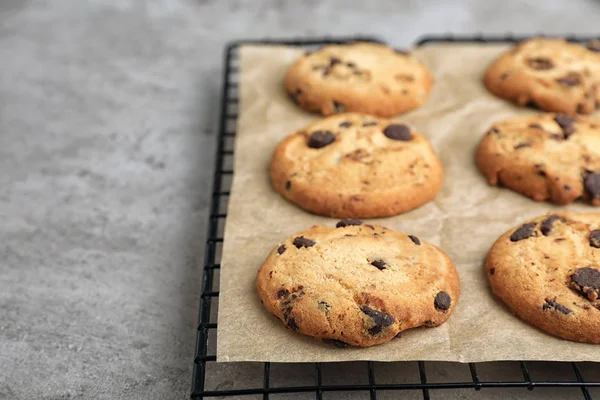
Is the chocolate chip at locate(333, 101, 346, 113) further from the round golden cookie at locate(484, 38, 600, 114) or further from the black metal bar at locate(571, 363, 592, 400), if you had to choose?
the black metal bar at locate(571, 363, 592, 400)

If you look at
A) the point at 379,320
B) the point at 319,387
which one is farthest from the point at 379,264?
the point at 319,387

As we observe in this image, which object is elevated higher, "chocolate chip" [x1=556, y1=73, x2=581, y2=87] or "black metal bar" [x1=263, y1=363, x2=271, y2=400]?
"chocolate chip" [x1=556, y1=73, x2=581, y2=87]

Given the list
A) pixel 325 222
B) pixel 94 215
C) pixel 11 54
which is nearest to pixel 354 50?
pixel 325 222

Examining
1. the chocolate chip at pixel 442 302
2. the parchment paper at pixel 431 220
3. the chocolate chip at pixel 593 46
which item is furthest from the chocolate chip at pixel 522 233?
the chocolate chip at pixel 593 46

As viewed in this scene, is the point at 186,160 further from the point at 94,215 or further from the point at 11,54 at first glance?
the point at 11,54

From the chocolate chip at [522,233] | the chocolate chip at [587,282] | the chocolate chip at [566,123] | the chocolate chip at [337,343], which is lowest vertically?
the chocolate chip at [337,343]

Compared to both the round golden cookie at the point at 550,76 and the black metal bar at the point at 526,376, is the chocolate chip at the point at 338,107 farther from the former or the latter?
the black metal bar at the point at 526,376

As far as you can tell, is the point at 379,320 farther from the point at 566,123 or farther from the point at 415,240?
the point at 566,123

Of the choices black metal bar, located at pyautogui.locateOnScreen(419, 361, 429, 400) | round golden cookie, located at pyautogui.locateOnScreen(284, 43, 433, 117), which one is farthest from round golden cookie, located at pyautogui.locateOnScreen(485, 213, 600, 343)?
round golden cookie, located at pyautogui.locateOnScreen(284, 43, 433, 117)
